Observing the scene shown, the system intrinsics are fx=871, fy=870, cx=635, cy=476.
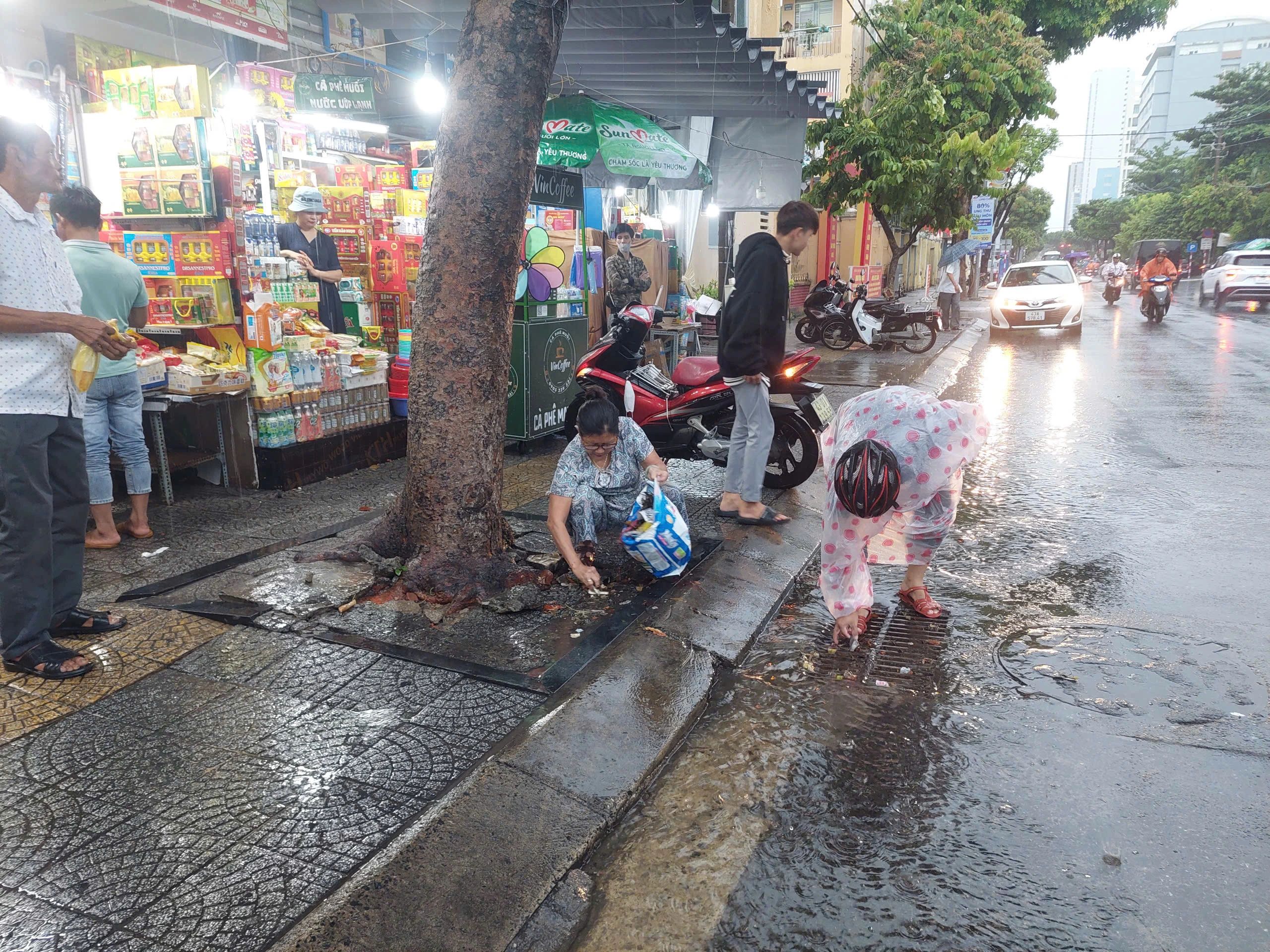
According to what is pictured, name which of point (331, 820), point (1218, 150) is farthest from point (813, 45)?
point (1218, 150)

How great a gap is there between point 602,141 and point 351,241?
2559 millimetres

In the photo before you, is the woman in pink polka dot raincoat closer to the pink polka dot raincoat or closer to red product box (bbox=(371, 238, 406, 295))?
the pink polka dot raincoat

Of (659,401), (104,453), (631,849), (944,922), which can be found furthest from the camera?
(659,401)

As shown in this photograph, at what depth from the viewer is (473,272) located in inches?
165

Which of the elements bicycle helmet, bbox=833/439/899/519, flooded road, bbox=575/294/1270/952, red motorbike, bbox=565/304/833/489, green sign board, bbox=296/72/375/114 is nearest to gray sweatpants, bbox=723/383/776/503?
red motorbike, bbox=565/304/833/489

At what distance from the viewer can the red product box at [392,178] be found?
838 centimetres

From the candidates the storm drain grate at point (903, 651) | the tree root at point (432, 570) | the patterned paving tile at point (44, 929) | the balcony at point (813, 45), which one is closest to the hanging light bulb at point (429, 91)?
the tree root at point (432, 570)

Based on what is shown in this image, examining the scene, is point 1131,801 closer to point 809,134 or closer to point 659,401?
point 659,401

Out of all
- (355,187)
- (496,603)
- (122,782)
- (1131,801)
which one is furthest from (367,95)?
(1131,801)

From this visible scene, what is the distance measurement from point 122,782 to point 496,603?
174 cm

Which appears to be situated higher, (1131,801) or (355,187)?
(355,187)

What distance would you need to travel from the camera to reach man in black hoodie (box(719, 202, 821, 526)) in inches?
210

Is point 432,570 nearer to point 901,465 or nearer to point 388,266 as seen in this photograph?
point 901,465

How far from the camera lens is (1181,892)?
2.45 metres
